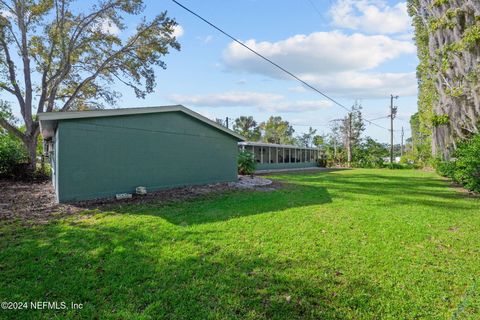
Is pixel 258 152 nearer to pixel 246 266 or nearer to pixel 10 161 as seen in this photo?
pixel 10 161

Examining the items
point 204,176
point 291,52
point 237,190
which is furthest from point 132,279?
point 291,52

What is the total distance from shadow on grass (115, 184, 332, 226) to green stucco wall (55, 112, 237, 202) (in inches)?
67.0

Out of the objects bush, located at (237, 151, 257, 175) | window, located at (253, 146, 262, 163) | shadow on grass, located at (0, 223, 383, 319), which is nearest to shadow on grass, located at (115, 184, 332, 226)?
shadow on grass, located at (0, 223, 383, 319)

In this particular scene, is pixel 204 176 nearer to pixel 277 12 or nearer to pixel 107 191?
pixel 107 191

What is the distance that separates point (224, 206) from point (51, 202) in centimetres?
455

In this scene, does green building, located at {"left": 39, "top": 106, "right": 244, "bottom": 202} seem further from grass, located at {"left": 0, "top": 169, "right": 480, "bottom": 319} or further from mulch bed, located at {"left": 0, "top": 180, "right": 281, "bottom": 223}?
grass, located at {"left": 0, "top": 169, "right": 480, "bottom": 319}

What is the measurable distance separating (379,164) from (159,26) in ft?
82.2

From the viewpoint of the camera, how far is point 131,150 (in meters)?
8.19

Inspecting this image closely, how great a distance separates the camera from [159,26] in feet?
52.5

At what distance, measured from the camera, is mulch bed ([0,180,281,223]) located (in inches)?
222

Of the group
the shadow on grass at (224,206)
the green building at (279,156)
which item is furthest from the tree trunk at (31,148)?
the green building at (279,156)

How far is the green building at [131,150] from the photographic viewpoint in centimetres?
694

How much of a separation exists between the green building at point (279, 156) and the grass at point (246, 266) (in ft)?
43.1

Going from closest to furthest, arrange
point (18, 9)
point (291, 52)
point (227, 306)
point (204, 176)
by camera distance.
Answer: point (227, 306), point (204, 176), point (291, 52), point (18, 9)
